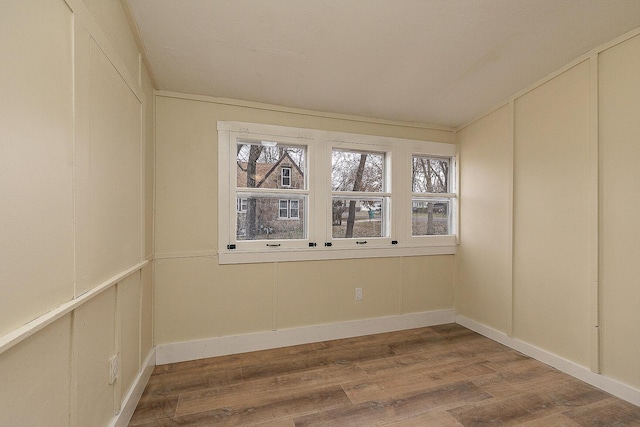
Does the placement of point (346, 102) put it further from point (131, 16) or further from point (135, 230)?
point (135, 230)

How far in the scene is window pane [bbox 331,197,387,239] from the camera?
2969mm

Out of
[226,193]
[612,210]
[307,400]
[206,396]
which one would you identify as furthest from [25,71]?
[612,210]

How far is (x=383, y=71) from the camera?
7.45 feet

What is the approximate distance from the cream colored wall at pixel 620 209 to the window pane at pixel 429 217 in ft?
4.82

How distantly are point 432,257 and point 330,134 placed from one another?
1.86 meters

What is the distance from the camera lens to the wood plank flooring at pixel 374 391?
174cm

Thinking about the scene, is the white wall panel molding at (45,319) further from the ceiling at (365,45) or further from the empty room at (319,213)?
the ceiling at (365,45)

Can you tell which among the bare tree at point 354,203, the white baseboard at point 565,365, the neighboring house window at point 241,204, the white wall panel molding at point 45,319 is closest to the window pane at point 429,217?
the bare tree at point 354,203

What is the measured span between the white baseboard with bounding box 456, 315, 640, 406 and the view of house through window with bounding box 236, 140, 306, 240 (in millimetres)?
2199

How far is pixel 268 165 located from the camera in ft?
8.89

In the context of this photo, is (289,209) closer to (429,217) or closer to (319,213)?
(319,213)

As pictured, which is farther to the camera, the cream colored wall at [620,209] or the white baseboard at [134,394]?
the cream colored wall at [620,209]

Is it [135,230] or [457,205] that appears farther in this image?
[457,205]

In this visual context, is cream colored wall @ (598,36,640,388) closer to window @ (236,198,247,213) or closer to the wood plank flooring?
the wood plank flooring
